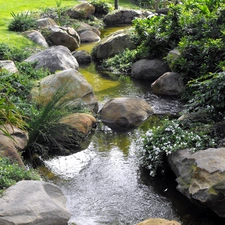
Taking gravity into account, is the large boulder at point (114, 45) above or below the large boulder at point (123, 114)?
below

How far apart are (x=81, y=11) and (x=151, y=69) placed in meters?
10.1

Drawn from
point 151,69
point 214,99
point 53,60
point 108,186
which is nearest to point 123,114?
point 214,99

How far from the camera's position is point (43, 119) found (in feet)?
28.0

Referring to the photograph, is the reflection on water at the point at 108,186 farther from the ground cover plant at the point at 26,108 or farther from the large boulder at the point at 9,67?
the large boulder at the point at 9,67

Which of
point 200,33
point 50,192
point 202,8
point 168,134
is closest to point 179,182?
point 168,134

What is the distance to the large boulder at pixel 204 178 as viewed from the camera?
247 inches

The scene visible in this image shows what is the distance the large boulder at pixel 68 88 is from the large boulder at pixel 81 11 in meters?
12.9

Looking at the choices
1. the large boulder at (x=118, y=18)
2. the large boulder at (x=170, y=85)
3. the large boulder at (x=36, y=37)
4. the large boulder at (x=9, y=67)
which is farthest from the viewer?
the large boulder at (x=118, y=18)

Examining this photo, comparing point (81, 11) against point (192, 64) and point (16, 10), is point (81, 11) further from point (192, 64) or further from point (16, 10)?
point (192, 64)

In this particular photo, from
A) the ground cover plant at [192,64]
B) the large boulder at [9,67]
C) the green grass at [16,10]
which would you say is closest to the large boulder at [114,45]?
the ground cover plant at [192,64]

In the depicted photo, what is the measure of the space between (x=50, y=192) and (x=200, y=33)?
788cm

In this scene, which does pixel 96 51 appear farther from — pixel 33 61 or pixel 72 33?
pixel 33 61

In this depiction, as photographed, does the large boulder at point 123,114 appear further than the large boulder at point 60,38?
No

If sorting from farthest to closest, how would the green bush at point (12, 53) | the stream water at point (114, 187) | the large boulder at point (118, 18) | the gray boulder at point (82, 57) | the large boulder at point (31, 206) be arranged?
the large boulder at point (118, 18), the gray boulder at point (82, 57), the green bush at point (12, 53), the stream water at point (114, 187), the large boulder at point (31, 206)
